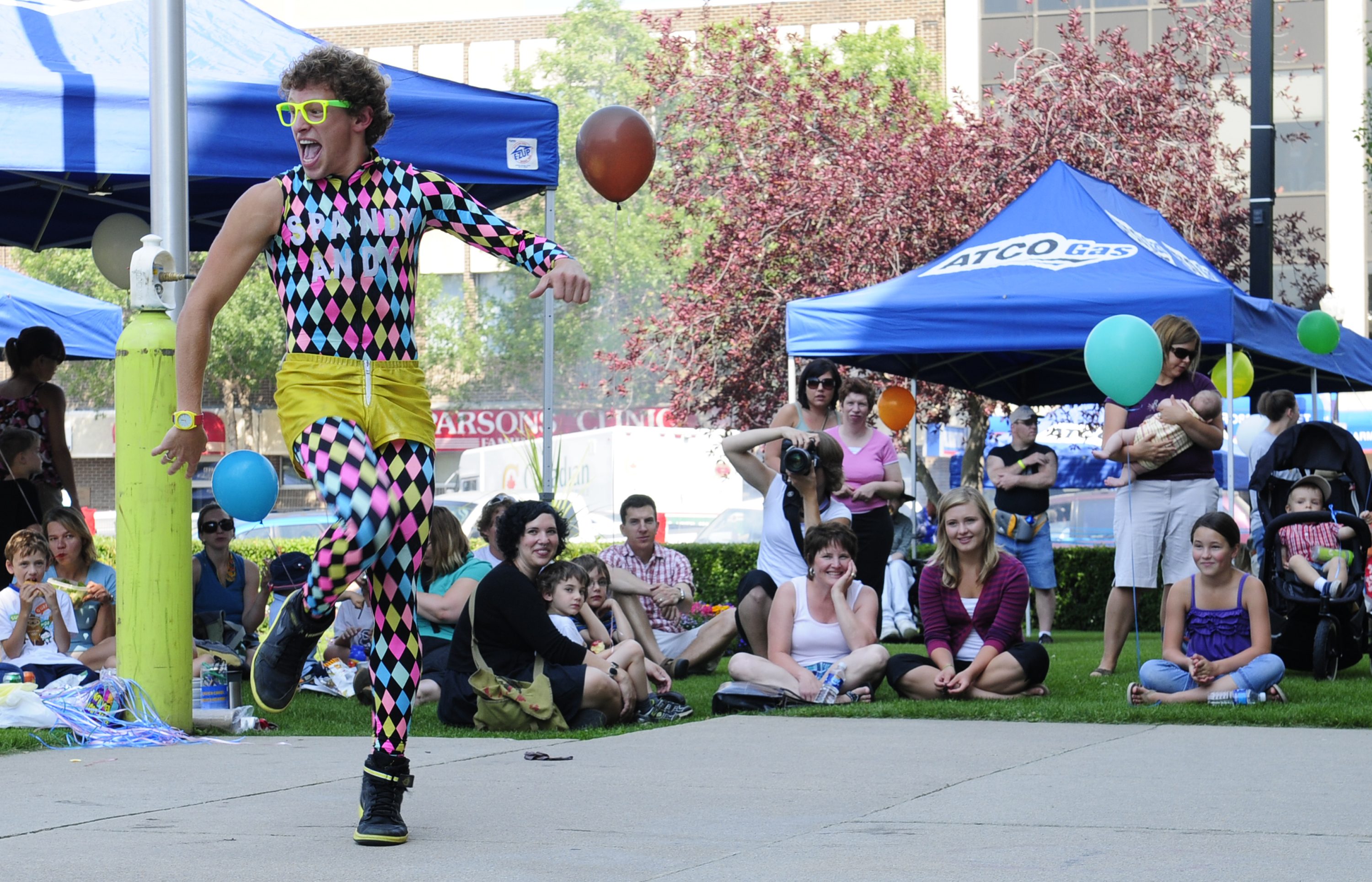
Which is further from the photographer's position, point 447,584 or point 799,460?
point 799,460

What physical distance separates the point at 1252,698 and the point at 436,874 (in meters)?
4.90

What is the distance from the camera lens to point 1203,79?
22.0 meters

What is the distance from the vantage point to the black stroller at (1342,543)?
8734mm

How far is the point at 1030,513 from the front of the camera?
12422 millimetres

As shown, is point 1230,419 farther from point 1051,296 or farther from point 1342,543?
point 1051,296

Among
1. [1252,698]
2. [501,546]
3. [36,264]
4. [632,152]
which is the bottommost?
[1252,698]

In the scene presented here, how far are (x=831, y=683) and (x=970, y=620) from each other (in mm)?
776

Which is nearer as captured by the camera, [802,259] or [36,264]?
[802,259]

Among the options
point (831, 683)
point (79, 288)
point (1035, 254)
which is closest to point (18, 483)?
point (831, 683)

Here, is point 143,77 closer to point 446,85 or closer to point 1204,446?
point 446,85

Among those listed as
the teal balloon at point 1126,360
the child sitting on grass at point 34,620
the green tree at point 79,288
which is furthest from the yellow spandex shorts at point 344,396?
the green tree at point 79,288

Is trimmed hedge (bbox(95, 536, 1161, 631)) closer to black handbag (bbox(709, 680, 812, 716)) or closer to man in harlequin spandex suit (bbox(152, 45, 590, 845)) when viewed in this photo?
black handbag (bbox(709, 680, 812, 716))

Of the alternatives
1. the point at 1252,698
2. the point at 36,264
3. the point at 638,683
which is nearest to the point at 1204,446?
the point at 1252,698

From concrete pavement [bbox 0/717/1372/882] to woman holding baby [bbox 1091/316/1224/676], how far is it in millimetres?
2041
